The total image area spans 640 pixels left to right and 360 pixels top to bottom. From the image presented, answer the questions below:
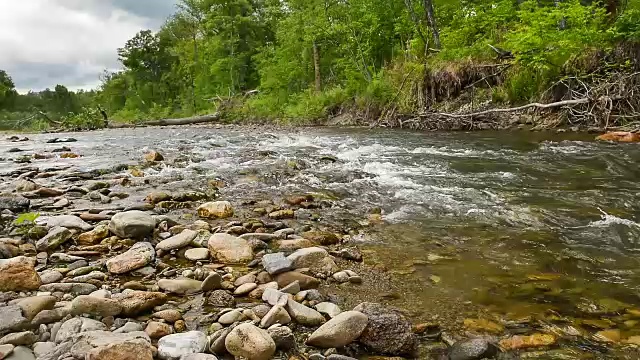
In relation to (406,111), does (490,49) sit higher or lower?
higher

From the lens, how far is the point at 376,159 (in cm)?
859

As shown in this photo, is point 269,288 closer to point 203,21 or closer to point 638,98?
point 638,98

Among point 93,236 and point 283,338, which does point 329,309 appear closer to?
point 283,338

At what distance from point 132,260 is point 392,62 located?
18.9 meters

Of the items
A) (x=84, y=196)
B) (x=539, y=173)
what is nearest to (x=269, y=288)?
(x=84, y=196)

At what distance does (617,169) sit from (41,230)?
802 centimetres

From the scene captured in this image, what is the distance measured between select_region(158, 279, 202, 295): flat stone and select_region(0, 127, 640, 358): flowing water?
106cm

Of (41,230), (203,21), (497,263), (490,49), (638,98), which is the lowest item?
(497,263)

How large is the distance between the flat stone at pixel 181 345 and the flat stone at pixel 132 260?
4.37 feet

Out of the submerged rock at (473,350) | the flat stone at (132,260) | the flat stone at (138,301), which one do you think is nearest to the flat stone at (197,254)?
the flat stone at (132,260)

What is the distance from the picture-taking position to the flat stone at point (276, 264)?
333 cm

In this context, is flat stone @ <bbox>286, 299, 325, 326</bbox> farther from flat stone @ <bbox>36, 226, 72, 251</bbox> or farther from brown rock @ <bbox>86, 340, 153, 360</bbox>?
flat stone @ <bbox>36, 226, 72, 251</bbox>

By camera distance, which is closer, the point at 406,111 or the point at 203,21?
the point at 406,111

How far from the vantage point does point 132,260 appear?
11.4ft
